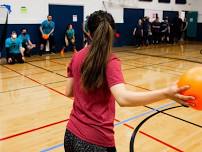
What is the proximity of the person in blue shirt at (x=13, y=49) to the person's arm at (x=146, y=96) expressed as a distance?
29.4ft

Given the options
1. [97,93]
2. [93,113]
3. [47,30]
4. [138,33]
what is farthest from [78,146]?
[138,33]

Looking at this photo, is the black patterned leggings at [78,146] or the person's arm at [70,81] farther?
the person's arm at [70,81]

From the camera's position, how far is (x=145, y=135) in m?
4.11

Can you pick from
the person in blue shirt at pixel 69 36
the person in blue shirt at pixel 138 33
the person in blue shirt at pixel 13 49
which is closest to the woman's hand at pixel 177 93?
the person in blue shirt at pixel 13 49

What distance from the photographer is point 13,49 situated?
9.77 m

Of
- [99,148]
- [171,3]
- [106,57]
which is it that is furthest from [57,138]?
[171,3]

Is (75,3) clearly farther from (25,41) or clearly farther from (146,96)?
(146,96)

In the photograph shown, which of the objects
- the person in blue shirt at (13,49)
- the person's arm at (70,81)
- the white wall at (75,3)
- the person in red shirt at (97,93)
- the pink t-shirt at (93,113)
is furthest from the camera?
the white wall at (75,3)

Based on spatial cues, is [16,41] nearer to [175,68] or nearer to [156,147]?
[175,68]

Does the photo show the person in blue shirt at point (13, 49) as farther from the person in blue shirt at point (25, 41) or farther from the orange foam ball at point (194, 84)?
the orange foam ball at point (194, 84)

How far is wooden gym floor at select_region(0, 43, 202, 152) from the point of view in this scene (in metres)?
3.82

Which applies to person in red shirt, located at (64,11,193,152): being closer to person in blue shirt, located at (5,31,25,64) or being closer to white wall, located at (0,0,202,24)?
person in blue shirt, located at (5,31,25,64)

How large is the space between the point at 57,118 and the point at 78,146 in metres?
3.20

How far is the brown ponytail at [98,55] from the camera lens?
1506 millimetres
